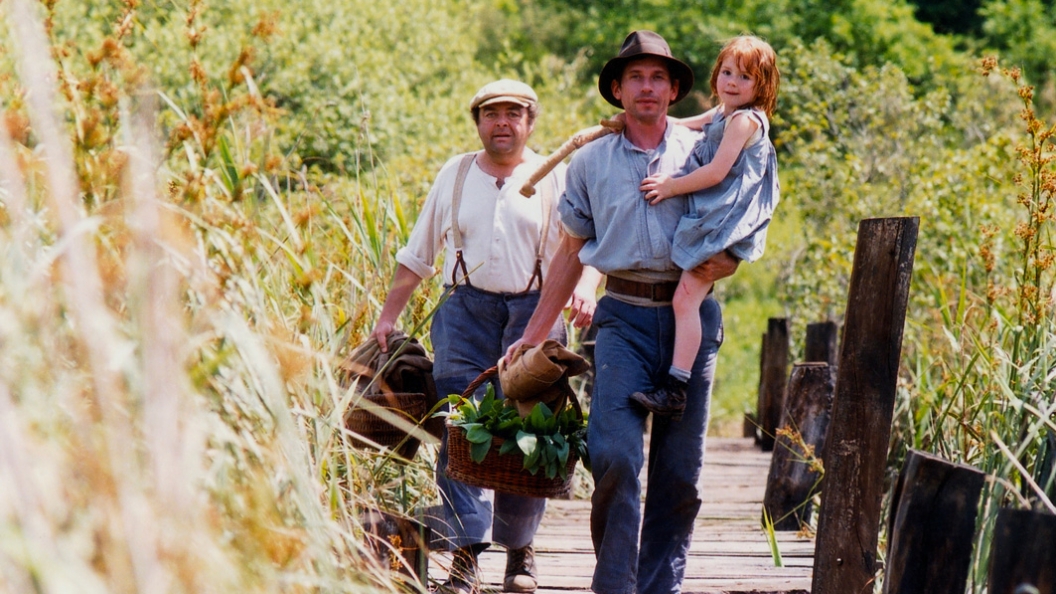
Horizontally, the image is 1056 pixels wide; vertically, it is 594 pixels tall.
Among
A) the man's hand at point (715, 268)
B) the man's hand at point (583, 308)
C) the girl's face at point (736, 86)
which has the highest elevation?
the girl's face at point (736, 86)

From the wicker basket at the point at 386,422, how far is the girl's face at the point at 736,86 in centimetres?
139

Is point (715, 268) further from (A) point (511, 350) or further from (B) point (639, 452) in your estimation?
(A) point (511, 350)

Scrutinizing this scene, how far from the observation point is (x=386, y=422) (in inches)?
174

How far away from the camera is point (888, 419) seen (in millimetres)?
3717

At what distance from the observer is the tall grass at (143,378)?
1.83 metres

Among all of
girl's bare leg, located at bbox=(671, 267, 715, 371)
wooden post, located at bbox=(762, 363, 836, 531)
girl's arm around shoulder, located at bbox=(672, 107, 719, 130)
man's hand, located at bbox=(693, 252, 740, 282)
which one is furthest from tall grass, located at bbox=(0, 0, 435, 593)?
wooden post, located at bbox=(762, 363, 836, 531)

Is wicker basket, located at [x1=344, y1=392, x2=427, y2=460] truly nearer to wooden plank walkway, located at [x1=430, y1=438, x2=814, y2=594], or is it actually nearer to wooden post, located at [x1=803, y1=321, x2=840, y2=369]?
wooden plank walkway, located at [x1=430, y1=438, x2=814, y2=594]

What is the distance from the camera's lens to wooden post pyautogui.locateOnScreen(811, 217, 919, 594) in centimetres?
368

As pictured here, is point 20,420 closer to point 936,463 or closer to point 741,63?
point 936,463

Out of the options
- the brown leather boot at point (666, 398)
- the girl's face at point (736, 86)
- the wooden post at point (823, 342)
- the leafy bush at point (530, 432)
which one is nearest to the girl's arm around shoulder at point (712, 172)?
the girl's face at point (736, 86)

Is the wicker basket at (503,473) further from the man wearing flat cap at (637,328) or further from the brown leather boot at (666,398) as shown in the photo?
the brown leather boot at (666,398)

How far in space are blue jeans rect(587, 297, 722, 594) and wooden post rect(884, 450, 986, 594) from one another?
110cm

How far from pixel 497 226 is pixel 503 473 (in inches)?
40.2

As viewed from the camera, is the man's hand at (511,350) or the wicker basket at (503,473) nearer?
the wicker basket at (503,473)
